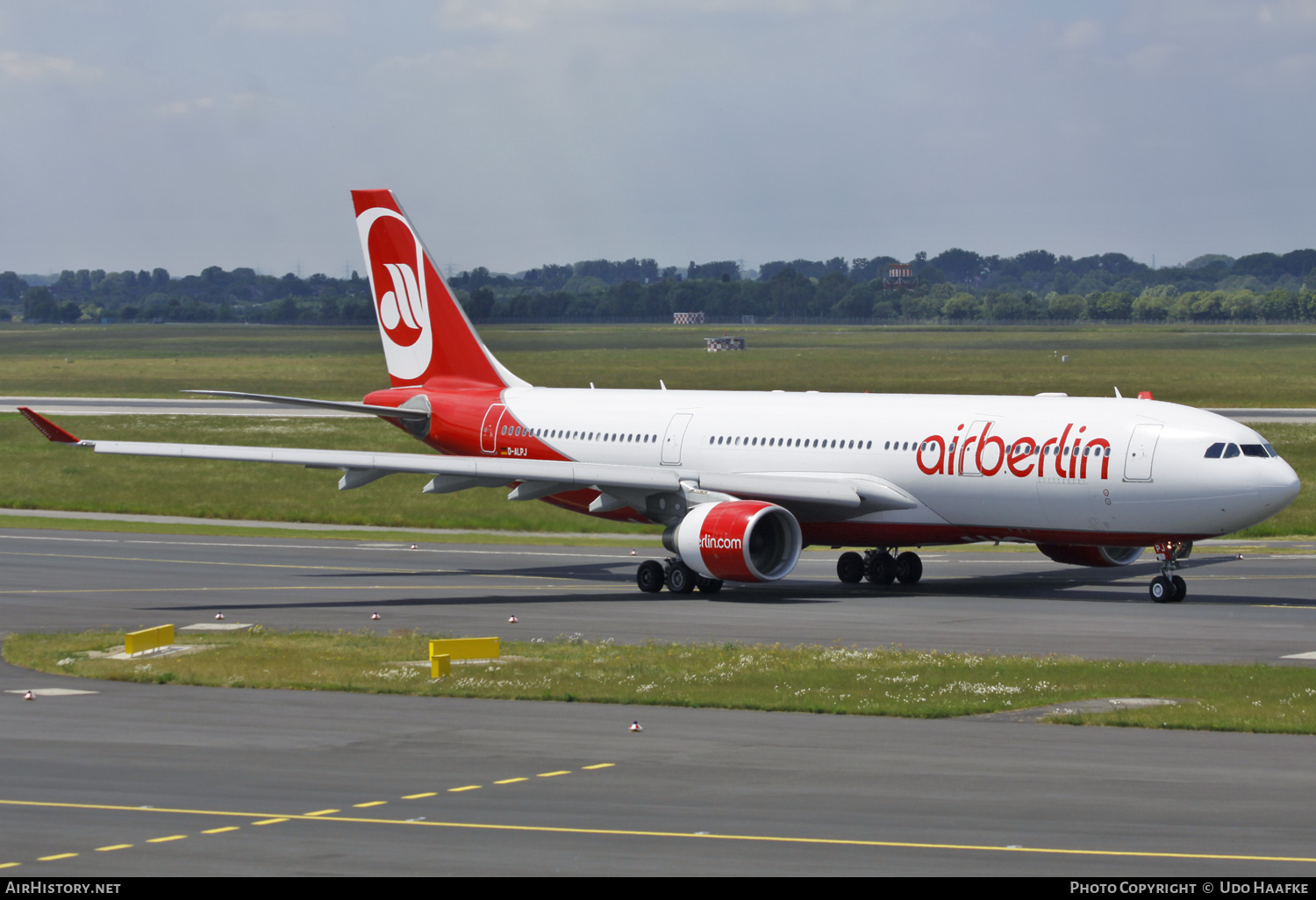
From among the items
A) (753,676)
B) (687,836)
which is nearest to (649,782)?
(687,836)

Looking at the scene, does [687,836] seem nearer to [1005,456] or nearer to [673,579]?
[1005,456]

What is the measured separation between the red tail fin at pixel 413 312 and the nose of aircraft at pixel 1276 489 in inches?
914

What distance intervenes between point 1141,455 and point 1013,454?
9.70 ft

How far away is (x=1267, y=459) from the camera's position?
126 ft

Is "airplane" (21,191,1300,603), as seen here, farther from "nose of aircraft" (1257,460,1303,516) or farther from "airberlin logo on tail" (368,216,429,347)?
"airberlin logo on tail" (368,216,429,347)

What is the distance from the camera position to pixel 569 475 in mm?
42875

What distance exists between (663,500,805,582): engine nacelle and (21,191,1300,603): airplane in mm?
52

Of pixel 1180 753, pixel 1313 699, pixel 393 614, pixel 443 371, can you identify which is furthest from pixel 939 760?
pixel 443 371

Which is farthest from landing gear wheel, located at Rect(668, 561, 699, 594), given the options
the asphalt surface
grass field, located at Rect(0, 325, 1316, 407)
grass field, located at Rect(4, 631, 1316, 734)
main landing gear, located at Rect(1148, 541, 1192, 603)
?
grass field, located at Rect(0, 325, 1316, 407)

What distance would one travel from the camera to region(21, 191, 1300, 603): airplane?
127 ft

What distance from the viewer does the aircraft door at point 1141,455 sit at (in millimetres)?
38562

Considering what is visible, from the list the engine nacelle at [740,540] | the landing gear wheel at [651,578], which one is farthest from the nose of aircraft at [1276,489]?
the landing gear wheel at [651,578]

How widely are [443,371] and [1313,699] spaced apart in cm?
3152
